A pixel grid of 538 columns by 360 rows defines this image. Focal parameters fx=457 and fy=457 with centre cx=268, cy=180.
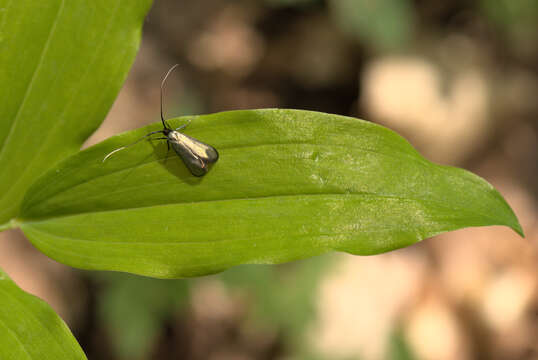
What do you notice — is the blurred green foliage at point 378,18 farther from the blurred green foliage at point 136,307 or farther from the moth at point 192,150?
the moth at point 192,150

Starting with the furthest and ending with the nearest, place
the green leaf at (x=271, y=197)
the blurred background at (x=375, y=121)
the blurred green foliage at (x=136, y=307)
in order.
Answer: the blurred background at (x=375, y=121) → the blurred green foliage at (x=136, y=307) → the green leaf at (x=271, y=197)

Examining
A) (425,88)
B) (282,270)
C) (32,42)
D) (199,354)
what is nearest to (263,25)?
(425,88)

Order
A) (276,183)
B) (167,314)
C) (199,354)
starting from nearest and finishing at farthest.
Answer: (276,183)
(167,314)
(199,354)

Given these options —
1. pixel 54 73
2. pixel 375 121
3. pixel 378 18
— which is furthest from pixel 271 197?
pixel 375 121

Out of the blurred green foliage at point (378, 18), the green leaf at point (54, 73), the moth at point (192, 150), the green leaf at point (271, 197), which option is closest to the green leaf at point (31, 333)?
the green leaf at point (271, 197)

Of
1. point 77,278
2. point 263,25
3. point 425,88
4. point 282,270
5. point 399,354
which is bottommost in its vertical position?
point 399,354

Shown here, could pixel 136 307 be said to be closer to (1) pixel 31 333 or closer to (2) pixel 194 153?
(1) pixel 31 333

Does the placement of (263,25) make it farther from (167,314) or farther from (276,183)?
(276,183)
